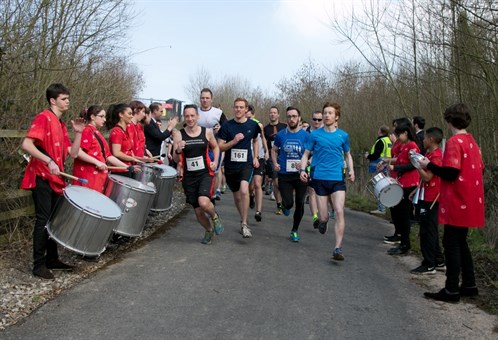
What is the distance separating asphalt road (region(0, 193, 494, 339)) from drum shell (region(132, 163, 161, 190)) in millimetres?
986

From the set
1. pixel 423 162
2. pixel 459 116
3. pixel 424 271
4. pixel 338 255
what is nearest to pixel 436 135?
pixel 423 162

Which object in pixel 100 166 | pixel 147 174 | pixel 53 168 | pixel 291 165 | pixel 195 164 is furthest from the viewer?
pixel 291 165

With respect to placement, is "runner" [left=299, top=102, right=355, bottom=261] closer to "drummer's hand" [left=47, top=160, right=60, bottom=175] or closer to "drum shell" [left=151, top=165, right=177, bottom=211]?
"drum shell" [left=151, top=165, right=177, bottom=211]

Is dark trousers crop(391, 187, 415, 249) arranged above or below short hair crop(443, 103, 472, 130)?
below

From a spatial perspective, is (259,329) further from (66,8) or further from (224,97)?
(224,97)

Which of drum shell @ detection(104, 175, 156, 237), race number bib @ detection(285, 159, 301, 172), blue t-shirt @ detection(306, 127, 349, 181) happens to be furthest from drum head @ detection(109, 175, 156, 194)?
race number bib @ detection(285, 159, 301, 172)

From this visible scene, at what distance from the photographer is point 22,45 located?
7.56m

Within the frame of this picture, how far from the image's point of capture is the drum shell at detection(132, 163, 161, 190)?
26.5ft

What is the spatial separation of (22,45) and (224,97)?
119ft

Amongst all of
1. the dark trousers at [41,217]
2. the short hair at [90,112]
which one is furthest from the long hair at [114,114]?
the dark trousers at [41,217]

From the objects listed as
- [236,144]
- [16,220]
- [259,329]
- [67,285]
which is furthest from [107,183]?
[259,329]

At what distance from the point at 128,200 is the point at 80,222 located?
1259 mm

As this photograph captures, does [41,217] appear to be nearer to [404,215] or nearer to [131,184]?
[131,184]

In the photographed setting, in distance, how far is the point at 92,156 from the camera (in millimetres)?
6414
